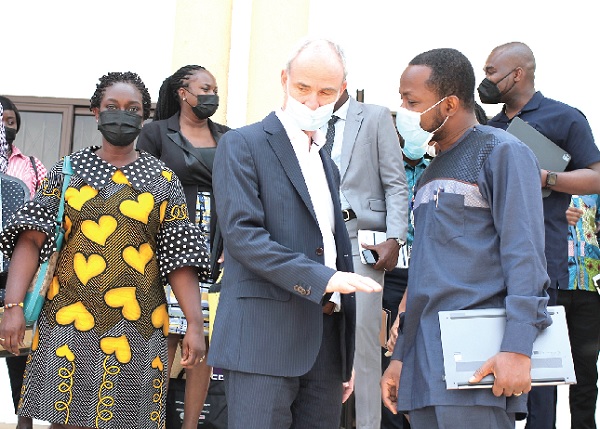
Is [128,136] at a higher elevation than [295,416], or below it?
higher

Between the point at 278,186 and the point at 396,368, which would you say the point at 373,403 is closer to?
the point at 396,368

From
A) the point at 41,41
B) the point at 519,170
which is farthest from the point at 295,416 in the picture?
the point at 41,41

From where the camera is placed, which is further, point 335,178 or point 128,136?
point 128,136

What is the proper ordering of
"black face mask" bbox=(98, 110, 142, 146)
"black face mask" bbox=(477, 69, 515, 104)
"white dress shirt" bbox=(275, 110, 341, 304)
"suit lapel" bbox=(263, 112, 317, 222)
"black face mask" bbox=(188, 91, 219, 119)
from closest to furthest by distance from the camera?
"suit lapel" bbox=(263, 112, 317, 222) < "white dress shirt" bbox=(275, 110, 341, 304) < "black face mask" bbox=(98, 110, 142, 146) < "black face mask" bbox=(477, 69, 515, 104) < "black face mask" bbox=(188, 91, 219, 119)

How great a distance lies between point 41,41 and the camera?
7574 mm

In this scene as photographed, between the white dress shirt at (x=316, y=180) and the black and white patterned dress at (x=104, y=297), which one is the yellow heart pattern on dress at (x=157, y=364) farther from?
the white dress shirt at (x=316, y=180)

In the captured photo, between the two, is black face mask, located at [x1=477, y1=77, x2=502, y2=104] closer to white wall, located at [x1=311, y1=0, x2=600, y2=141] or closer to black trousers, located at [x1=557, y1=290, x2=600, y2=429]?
black trousers, located at [x1=557, y1=290, x2=600, y2=429]

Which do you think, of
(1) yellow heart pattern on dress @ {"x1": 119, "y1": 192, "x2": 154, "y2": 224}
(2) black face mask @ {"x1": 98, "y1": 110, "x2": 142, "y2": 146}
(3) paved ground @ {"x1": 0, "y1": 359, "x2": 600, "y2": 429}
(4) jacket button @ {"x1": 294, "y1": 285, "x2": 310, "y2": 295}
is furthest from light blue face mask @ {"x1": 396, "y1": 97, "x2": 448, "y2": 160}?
(3) paved ground @ {"x1": 0, "y1": 359, "x2": 600, "y2": 429}

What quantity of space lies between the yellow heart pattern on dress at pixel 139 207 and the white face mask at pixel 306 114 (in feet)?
3.32

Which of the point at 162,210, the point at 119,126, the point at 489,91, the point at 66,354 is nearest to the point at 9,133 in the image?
the point at 119,126

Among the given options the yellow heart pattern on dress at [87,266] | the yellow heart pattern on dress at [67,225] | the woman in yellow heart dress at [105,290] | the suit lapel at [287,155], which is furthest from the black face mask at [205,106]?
the suit lapel at [287,155]

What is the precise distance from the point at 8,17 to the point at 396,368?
5.72m

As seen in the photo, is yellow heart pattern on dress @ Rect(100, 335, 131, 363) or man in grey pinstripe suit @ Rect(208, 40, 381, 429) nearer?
man in grey pinstripe suit @ Rect(208, 40, 381, 429)

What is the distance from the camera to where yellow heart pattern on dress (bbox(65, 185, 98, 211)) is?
3941 millimetres
